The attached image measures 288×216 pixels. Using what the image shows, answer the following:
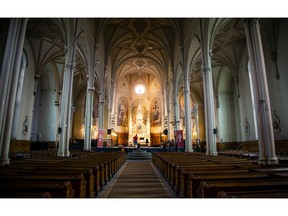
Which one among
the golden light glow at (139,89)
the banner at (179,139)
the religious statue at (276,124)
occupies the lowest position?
the banner at (179,139)

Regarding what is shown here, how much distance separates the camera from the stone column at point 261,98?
5859 millimetres

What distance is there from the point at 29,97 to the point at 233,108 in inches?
900

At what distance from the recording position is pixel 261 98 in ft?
20.5

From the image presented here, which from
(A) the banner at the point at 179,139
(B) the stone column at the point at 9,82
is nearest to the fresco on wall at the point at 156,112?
(A) the banner at the point at 179,139

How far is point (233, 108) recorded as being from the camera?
76.9ft

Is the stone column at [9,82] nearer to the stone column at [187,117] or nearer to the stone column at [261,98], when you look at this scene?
the stone column at [261,98]

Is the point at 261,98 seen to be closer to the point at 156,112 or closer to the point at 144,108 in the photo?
the point at 156,112

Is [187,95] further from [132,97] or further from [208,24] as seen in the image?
[132,97]

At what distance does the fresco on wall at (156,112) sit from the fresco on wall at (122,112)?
15.7 feet

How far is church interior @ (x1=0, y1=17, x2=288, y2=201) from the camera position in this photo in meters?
3.59

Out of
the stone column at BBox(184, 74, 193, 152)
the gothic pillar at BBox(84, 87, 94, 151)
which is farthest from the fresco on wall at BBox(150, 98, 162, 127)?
the gothic pillar at BBox(84, 87, 94, 151)

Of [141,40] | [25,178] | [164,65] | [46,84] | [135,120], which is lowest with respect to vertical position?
[25,178]

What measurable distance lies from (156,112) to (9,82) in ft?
92.2
